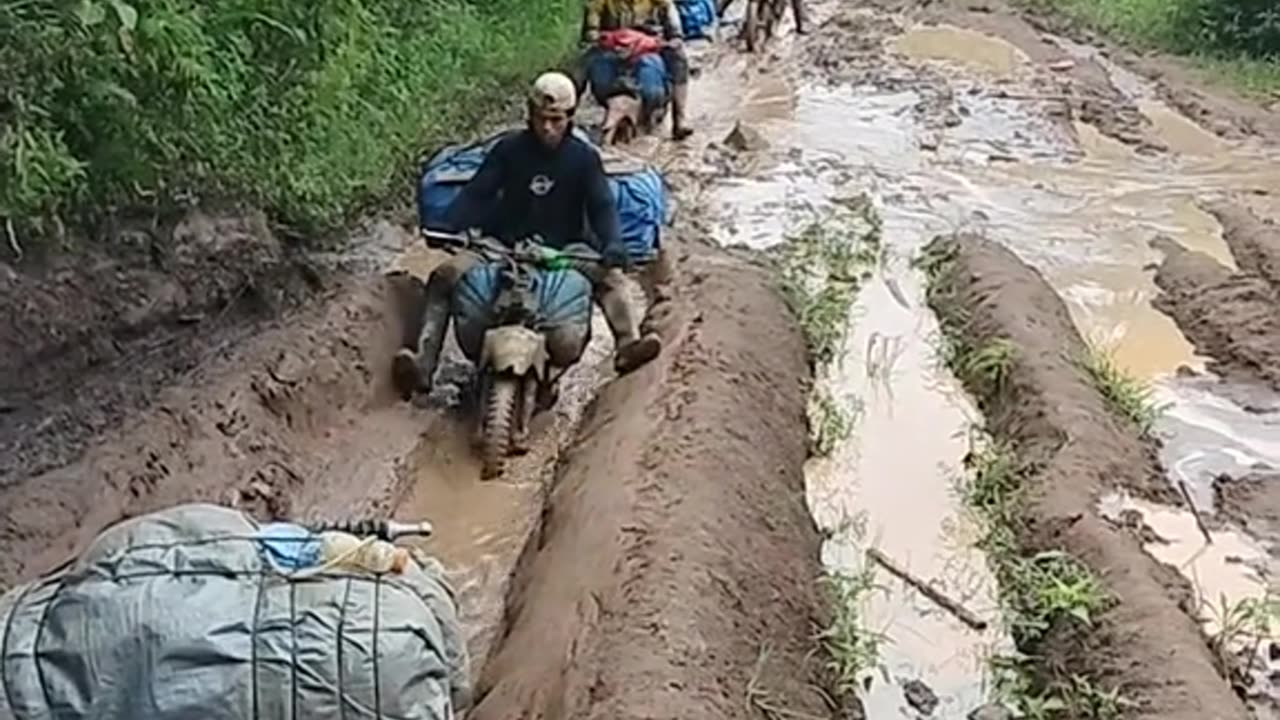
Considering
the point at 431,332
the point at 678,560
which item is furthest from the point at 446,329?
the point at 678,560

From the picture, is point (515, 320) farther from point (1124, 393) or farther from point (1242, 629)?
point (1242, 629)

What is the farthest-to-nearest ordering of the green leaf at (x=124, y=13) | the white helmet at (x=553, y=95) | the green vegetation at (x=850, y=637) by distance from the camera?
1. the white helmet at (x=553, y=95)
2. the green vegetation at (x=850, y=637)
3. the green leaf at (x=124, y=13)

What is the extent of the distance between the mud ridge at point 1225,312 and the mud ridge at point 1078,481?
2.82 ft

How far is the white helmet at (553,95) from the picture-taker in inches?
320

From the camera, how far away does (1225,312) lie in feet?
34.8

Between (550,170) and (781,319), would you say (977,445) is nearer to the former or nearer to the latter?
(781,319)

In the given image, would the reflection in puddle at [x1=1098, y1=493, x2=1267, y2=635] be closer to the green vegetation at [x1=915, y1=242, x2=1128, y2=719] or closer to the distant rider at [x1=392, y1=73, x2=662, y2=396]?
the green vegetation at [x1=915, y1=242, x2=1128, y2=719]

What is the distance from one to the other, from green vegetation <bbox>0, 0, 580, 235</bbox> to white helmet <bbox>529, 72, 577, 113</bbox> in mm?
1410

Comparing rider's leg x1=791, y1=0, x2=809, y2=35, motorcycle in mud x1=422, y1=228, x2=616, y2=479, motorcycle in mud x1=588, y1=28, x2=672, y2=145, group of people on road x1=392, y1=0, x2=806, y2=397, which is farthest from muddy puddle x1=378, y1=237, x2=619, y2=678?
rider's leg x1=791, y1=0, x2=809, y2=35

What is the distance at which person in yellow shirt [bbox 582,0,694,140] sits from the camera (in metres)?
14.8

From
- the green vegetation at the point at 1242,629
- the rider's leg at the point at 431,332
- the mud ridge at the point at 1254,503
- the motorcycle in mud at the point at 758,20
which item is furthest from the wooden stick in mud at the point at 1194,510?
the motorcycle in mud at the point at 758,20

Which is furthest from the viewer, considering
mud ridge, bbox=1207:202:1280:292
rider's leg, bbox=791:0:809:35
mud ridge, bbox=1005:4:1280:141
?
rider's leg, bbox=791:0:809:35

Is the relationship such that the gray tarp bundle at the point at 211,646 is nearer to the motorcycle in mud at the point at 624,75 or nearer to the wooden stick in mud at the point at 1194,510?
the wooden stick in mud at the point at 1194,510

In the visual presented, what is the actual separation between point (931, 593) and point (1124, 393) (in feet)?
8.37
